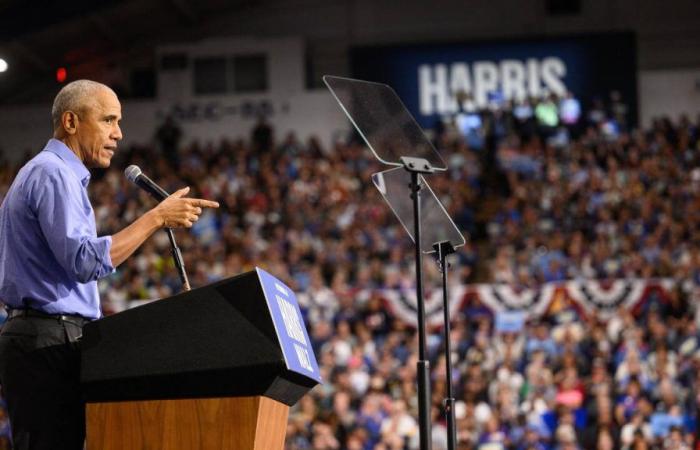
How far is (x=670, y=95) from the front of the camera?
2094cm

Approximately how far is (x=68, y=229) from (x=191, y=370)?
0.51 meters

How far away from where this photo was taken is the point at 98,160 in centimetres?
351

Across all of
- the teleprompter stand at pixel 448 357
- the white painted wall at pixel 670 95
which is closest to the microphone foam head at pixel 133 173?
the teleprompter stand at pixel 448 357

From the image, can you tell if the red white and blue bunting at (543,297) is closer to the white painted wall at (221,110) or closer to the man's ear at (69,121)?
the white painted wall at (221,110)

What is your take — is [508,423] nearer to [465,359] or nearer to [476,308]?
[465,359]

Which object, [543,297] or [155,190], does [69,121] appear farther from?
[543,297]

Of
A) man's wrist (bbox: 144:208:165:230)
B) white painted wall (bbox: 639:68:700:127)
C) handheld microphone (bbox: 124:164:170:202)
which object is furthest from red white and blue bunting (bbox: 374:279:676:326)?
man's wrist (bbox: 144:208:165:230)

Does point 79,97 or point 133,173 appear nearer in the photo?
point 79,97

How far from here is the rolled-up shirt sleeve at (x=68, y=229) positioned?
10.5 feet

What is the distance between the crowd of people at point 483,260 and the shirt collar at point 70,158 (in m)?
7.49

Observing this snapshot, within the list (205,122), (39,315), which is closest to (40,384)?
(39,315)

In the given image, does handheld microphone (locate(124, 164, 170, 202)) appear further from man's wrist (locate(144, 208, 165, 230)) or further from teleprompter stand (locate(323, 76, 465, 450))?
teleprompter stand (locate(323, 76, 465, 450))

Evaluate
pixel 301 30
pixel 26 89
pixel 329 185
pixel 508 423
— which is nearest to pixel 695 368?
pixel 508 423

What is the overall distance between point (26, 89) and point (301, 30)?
17.4ft
